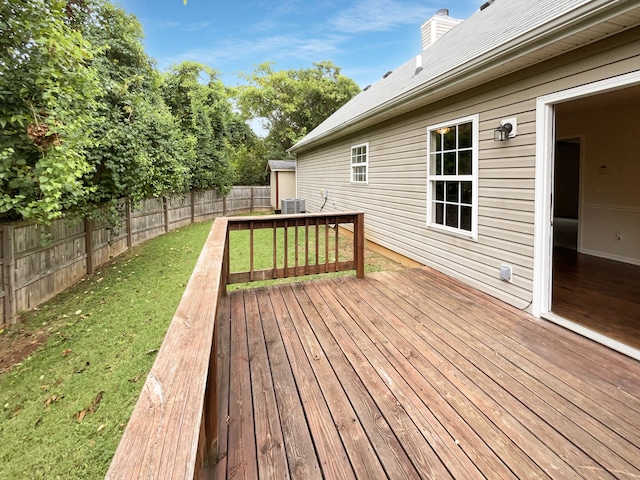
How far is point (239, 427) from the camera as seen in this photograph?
6.21 feet

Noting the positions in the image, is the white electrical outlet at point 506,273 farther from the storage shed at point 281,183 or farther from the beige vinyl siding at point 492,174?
the storage shed at point 281,183

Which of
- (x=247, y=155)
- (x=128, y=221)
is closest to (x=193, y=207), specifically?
(x=128, y=221)

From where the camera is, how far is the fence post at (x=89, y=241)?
601 centimetres

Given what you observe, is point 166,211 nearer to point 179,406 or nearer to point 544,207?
point 544,207

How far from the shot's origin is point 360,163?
7.93 m

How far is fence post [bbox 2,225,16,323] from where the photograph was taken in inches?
155

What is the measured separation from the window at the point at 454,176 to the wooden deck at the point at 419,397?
1.41 meters

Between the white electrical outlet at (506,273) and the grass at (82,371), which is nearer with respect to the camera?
the grass at (82,371)

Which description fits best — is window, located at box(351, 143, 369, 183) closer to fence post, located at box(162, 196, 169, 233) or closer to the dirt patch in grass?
the dirt patch in grass

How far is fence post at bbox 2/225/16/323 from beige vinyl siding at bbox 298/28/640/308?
17.8ft

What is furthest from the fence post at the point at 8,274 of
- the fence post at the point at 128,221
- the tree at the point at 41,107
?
the fence post at the point at 128,221

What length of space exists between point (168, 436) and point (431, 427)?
1.59 meters

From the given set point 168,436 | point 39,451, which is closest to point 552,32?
point 168,436

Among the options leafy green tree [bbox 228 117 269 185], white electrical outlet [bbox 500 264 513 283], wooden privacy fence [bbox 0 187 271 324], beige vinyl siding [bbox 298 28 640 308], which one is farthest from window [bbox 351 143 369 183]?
leafy green tree [bbox 228 117 269 185]
